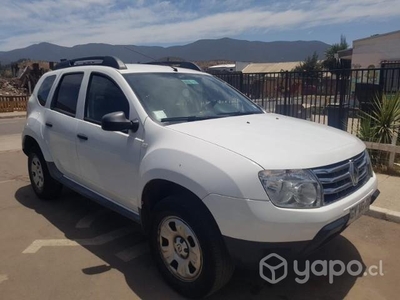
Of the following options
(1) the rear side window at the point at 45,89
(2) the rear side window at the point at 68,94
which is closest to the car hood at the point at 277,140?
(2) the rear side window at the point at 68,94

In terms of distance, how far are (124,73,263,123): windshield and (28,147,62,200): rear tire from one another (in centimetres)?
215

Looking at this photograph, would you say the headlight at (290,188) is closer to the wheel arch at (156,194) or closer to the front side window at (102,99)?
the wheel arch at (156,194)

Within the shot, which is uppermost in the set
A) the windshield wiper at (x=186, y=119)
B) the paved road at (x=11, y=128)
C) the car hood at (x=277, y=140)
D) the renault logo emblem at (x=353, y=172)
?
the windshield wiper at (x=186, y=119)

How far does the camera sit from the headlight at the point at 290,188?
2.35 m

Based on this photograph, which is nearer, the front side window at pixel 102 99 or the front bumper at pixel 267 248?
the front bumper at pixel 267 248

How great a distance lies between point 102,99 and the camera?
3715 millimetres

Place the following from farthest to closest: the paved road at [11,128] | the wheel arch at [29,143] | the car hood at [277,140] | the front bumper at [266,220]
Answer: the paved road at [11,128]
the wheel arch at [29,143]
the car hood at [277,140]
the front bumper at [266,220]

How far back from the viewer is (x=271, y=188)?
236 cm

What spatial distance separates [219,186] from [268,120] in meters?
1.30

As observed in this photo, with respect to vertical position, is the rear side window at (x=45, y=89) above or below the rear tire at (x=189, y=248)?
above

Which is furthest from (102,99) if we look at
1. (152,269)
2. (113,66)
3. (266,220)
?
(266,220)

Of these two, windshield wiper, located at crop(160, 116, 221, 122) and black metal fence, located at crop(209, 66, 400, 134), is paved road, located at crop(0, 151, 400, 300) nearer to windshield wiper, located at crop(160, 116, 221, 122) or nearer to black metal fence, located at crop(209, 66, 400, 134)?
windshield wiper, located at crop(160, 116, 221, 122)

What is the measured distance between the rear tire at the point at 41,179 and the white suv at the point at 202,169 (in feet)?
2.41

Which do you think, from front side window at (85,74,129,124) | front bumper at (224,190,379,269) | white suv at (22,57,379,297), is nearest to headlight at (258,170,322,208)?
white suv at (22,57,379,297)
